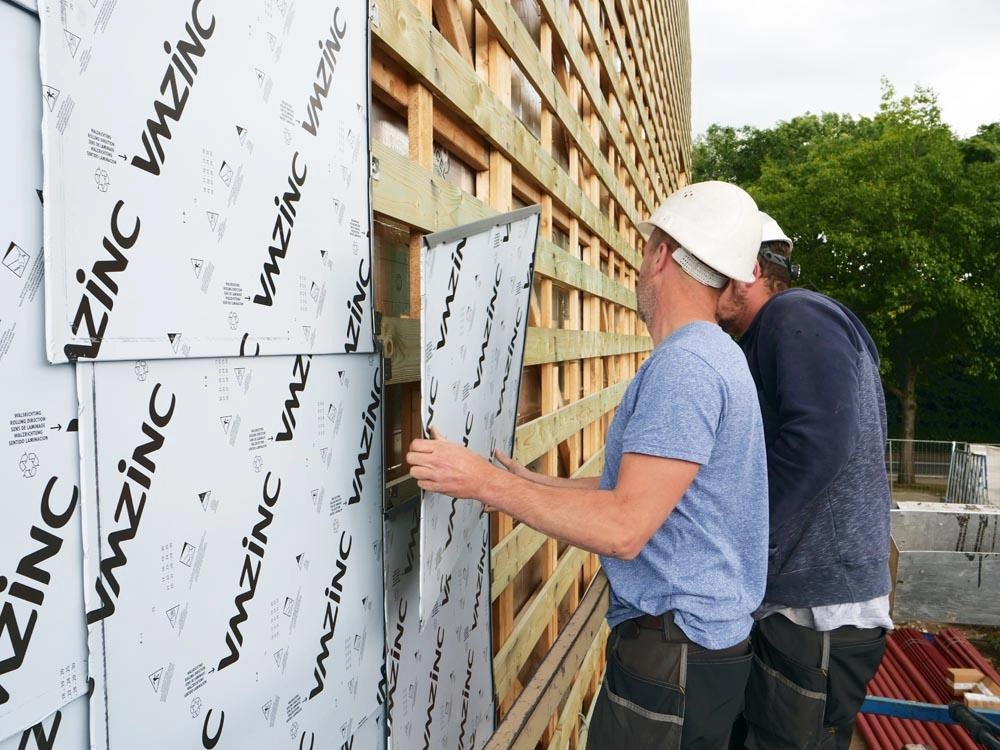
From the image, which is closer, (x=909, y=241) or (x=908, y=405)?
(x=909, y=241)

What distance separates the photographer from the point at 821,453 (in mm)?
2432

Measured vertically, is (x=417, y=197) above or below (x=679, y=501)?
above

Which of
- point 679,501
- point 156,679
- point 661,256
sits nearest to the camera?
point 156,679

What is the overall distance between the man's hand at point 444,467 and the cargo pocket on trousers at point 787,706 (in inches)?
66.8

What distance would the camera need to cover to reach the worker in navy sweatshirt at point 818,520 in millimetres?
2463

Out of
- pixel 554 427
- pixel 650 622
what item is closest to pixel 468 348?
pixel 650 622

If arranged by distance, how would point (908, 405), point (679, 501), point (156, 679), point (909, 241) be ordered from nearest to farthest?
1. point (156, 679)
2. point (679, 501)
3. point (909, 241)
4. point (908, 405)

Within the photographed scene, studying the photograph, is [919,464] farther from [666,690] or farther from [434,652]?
[434,652]

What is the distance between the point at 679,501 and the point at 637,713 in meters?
0.63

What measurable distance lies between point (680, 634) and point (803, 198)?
22.3 m

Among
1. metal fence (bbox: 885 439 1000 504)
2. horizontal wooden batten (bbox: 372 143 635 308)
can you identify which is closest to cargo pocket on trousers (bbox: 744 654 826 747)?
horizontal wooden batten (bbox: 372 143 635 308)

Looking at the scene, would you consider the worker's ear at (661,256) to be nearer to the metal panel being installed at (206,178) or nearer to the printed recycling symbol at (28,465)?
the metal panel being installed at (206,178)

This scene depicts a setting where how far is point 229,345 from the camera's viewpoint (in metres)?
1.26

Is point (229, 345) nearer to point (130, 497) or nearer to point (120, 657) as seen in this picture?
point (130, 497)
